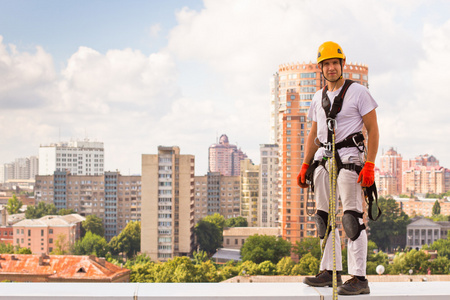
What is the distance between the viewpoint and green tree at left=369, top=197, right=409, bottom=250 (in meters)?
50.5

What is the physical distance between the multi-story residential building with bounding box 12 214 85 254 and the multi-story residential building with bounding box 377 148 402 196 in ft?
190

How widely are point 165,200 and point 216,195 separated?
74.1 feet

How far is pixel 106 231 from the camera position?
60.2 m

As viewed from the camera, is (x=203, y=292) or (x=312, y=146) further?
(x=312, y=146)

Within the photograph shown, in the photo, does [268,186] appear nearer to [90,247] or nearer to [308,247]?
[90,247]

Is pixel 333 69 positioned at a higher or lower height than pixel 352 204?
higher

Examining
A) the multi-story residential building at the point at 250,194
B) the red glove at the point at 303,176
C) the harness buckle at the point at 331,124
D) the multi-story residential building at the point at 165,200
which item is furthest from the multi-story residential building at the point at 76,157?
the harness buckle at the point at 331,124

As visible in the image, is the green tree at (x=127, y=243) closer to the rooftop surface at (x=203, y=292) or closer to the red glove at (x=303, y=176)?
the red glove at (x=303, y=176)

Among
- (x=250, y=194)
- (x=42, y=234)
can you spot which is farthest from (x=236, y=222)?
(x=42, y=234)

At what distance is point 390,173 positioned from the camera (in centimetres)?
10012

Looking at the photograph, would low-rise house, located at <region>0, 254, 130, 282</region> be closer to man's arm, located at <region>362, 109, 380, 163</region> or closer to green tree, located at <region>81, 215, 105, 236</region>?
man's arm, located at <region>362, 109, 380, 163</region>

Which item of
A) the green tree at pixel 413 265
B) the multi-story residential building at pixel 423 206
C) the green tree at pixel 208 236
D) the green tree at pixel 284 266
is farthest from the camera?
the multi-story residential building at pixel 423 206

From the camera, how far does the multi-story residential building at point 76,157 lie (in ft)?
278

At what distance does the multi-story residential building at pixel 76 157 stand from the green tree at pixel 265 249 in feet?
172
